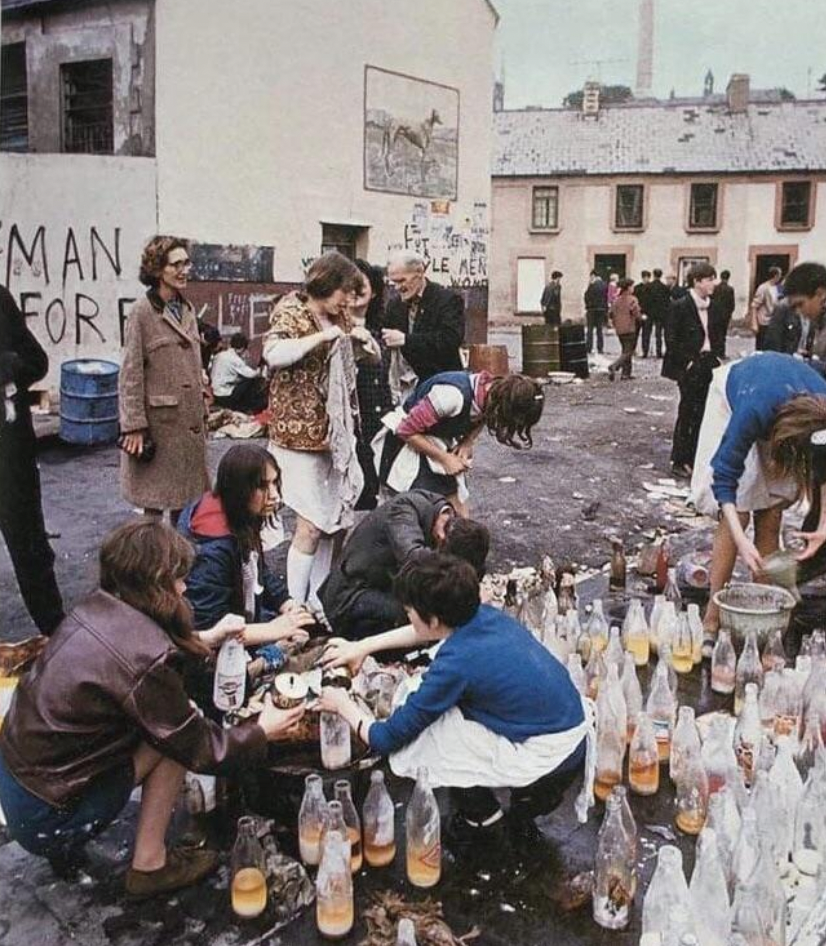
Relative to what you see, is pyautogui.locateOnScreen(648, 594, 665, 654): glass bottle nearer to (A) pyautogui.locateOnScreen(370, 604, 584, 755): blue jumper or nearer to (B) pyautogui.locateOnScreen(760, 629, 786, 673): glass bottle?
(B) pyautogui.locateOnScreen(760, 629, 786, 673): glass bottle

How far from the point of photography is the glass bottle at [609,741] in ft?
10.5

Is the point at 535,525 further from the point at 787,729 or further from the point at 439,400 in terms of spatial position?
the point at 787,729

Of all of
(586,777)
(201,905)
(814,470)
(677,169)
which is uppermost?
(677,169)

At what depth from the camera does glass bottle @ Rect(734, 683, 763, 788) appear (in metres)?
3.18

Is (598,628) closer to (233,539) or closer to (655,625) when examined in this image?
(655,625)

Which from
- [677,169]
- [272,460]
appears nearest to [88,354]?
[272,460]

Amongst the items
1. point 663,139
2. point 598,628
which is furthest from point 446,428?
point 663,139

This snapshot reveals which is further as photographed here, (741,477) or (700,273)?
(700,273)

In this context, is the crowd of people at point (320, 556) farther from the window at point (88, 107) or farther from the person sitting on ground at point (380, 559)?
the window at point (88, 107)

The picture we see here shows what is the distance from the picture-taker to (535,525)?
654cm

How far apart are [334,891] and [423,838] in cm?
30

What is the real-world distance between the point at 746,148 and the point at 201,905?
29.1 meters

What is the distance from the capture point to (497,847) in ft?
9.43

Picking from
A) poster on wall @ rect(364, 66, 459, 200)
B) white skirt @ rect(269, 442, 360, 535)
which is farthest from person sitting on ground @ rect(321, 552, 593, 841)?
poster on wall @ rect(364, 66, 459, 200)
